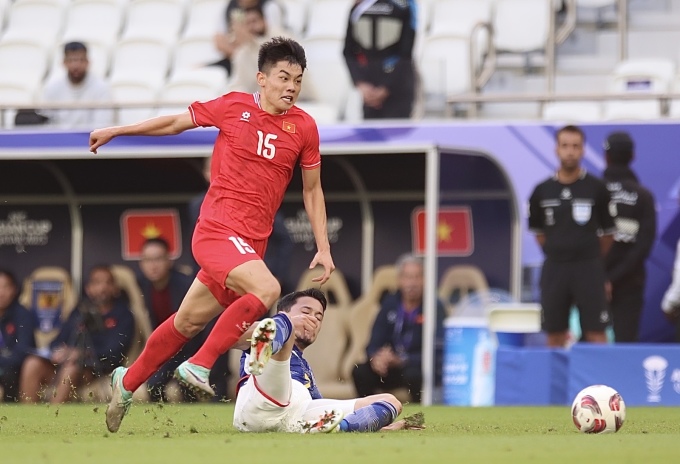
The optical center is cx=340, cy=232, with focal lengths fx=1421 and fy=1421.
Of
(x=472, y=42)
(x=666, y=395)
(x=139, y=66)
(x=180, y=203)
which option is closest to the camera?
(x=666, y=395)

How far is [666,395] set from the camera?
39.0 feet

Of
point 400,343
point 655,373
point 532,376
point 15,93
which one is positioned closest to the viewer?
point 655,373

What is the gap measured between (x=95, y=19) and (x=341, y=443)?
36.6 feet

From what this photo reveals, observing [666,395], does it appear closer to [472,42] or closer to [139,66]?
[472,42]

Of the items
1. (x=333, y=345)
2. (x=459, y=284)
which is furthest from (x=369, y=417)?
(x=333, y=345)

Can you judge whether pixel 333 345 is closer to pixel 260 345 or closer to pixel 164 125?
pixel 164 125

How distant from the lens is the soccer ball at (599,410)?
7.61 m

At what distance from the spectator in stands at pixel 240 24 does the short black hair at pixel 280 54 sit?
581 cm

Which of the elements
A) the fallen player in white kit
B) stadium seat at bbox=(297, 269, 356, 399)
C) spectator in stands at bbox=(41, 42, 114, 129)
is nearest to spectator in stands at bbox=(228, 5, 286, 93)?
spectator in stands at bbox=(41, 42, 114, 129)

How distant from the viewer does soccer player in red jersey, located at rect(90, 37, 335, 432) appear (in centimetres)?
754

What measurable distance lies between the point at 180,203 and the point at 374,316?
2539 millimetres

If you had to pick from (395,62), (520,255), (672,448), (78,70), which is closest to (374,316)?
(520,255)

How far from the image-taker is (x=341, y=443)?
673 centimetres

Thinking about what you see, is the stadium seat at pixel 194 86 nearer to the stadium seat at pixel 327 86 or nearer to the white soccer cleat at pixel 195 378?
the stadium seat at pixel 327 86
